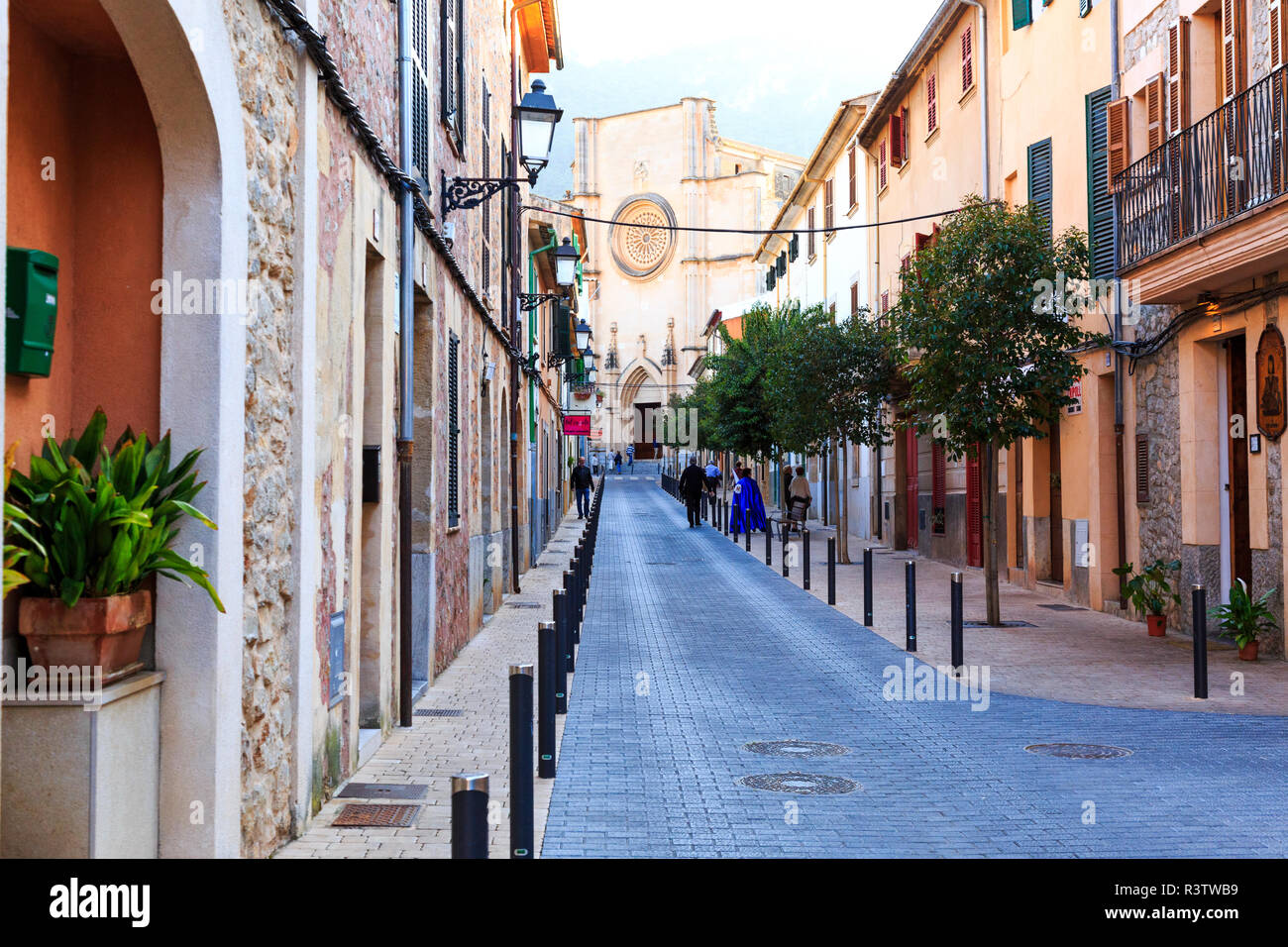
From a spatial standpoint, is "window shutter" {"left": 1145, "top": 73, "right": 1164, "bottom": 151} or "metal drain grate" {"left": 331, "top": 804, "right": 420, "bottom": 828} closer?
"metal drain grate" {"left": 331, "top": 804, "right": 420, "bottom": 828}

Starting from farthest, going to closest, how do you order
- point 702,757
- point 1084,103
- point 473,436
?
point 1084,103 < point 473,436 < point 702,757

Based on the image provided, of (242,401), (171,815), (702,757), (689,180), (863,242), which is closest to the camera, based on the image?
(171,815)

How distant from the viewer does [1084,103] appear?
15.7 meters

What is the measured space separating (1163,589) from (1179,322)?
2.81 meters

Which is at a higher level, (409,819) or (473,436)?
(473,436)

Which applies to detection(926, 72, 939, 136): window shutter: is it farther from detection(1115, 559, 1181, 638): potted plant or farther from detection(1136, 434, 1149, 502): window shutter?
detection(1115, 559, 1181, 638): potted plant

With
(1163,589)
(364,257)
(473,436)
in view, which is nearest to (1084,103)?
(1163,589)

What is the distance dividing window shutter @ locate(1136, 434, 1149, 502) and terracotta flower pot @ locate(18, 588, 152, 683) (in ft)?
42.1

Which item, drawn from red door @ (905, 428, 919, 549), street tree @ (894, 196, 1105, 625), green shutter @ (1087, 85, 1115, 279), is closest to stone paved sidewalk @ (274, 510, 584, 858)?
street tree @ (894, 196, 1105, 625)

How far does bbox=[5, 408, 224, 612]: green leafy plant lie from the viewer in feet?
12.1

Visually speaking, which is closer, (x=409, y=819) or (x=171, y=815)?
(x=171, y=815)

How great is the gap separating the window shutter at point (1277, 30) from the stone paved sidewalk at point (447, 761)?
27.7 ft

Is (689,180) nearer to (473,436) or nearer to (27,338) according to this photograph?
(473,436)

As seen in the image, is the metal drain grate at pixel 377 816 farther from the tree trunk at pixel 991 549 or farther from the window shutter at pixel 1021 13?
the window shutter at pixel 1021 13
